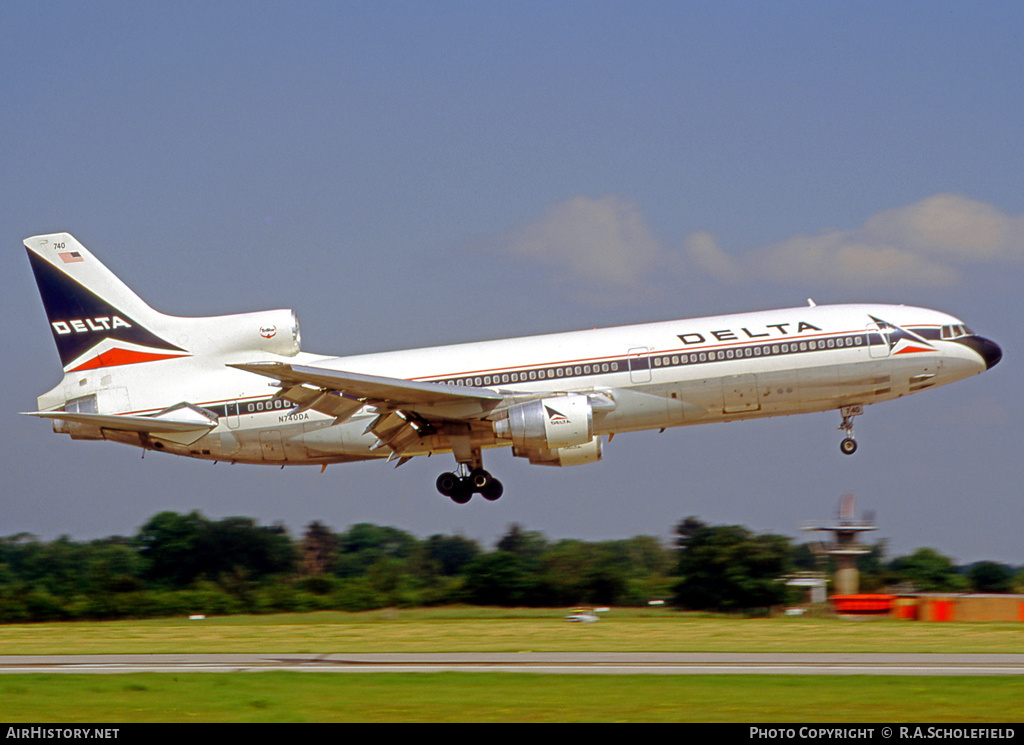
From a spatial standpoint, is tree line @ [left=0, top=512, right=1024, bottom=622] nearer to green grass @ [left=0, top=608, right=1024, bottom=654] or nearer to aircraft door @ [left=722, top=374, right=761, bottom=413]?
green grass @ [left=0, top=608, right=1024, bottom=654]

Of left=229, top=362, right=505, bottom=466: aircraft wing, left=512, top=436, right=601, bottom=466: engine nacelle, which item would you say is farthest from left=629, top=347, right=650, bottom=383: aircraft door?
left=229, top=362, right=505, bottom=466: aircraft wing

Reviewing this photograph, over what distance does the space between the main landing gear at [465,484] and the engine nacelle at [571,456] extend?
168 cm

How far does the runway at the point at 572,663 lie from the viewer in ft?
74.6

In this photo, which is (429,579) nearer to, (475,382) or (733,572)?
(733,572)

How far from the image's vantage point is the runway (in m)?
22.7

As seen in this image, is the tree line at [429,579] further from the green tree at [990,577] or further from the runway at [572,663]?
the runway at [572,663]

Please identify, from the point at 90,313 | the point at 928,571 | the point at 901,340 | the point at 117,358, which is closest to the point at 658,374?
the point at 901,340

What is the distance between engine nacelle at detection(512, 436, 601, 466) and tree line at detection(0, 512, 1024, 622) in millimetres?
12597

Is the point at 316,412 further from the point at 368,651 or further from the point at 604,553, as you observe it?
the point at 604,553

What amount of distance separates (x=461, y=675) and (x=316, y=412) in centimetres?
1490

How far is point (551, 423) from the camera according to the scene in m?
32.6

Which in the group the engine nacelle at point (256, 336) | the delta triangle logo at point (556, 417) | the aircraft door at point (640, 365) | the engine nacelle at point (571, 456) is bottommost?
the engine nacelle at point (571, 456)

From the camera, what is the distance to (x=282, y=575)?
66.4m

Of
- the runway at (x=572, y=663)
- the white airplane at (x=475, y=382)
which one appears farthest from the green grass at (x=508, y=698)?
the white airplane at (x=475, y=382)
